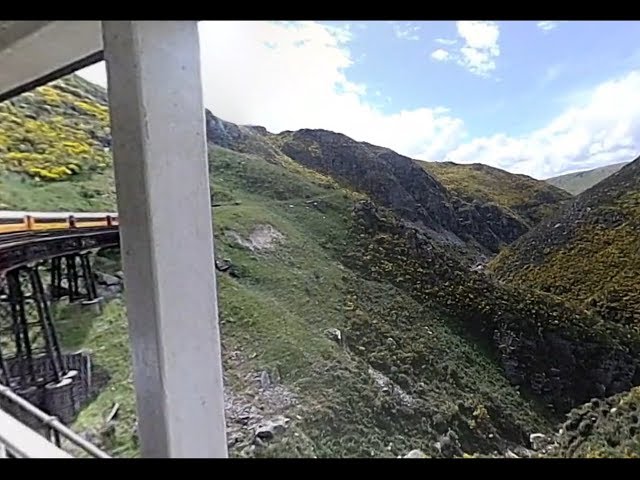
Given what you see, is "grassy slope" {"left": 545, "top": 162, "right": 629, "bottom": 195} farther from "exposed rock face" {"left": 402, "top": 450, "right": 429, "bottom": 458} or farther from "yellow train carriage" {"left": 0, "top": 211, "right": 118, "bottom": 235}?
"yellow train carriage" {"left": 0, "top": 211, "right": 118, "bottom": 235}

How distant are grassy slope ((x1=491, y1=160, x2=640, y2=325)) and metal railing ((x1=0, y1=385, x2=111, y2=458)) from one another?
120 cm

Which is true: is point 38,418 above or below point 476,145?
below

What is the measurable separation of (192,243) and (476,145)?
0.95 metres

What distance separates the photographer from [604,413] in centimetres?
135

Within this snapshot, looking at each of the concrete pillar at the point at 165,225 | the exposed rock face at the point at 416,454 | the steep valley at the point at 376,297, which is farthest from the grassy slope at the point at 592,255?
the concrete pillar at the point at 165,225

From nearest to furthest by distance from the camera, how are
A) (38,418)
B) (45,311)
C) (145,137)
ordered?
1. (145,137)
2. (38,418)
3. (45,311)

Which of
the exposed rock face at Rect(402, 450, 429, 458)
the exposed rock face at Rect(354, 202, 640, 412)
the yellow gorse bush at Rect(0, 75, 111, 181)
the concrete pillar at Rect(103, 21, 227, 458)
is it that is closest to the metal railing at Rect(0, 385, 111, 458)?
the concrete pillar at Rect(103, 21, 227, 458)

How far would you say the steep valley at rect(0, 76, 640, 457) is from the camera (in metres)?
1.35

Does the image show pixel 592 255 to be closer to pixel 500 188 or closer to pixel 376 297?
pixel 500 188

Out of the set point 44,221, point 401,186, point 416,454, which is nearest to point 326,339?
point 416,454

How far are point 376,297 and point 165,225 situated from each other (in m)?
0.96

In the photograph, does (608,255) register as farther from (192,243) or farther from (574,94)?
(192,243)

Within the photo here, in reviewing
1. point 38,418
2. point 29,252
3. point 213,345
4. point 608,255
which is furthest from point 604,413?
point 29,252
